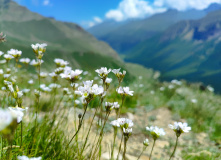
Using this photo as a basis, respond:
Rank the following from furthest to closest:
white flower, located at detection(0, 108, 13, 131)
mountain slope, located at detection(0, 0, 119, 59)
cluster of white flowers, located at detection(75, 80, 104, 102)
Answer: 1. mountain slope, located at detection(0, 0, 119, 59)
2. cluster of white flowers, located at detection(75, 80, 104, 102)
3. white flower, located at detection(0, 108, 13, 131)

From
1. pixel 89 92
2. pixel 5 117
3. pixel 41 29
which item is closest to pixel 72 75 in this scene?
pixel 89 92

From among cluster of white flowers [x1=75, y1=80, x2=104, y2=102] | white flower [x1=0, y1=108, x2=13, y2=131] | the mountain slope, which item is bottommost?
white flower [x1=0, y1=108, x2=13, y2=131]

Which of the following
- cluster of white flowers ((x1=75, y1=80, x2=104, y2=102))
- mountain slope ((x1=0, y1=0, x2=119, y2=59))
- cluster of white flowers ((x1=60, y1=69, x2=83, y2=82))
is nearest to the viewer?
cluster of white flowers ((x1=75, y1=80, x2=104, y2=102))

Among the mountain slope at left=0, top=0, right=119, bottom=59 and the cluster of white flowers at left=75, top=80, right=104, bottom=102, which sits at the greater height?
the mountain slope at left=0, top=0, right=119, bottom=59

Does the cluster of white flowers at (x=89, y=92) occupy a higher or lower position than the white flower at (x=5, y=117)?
higher

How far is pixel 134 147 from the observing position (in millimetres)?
3865

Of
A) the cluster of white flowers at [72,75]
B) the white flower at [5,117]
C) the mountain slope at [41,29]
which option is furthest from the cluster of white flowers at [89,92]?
the mountain slope at [41,29]

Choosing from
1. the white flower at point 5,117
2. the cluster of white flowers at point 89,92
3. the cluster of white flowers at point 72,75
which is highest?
the cluster of white flowers at point 72,75

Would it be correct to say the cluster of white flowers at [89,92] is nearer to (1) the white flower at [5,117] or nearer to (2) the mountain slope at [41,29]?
(1) the white flower at [5,117]

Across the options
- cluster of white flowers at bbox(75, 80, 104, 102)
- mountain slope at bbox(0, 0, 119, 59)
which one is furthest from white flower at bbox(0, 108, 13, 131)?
mountain slope at bbox(0, 0, 119, 59)

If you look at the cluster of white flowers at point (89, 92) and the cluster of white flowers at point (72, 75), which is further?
the cluster of white flowers at point (72, 75)

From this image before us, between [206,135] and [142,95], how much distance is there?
3274 millimetres

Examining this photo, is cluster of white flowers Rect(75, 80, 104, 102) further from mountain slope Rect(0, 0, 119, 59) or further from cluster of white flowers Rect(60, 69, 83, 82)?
mountain slope Rect(0, 0, 119, 59)

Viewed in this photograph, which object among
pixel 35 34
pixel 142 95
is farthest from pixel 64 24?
pixel 142 95
